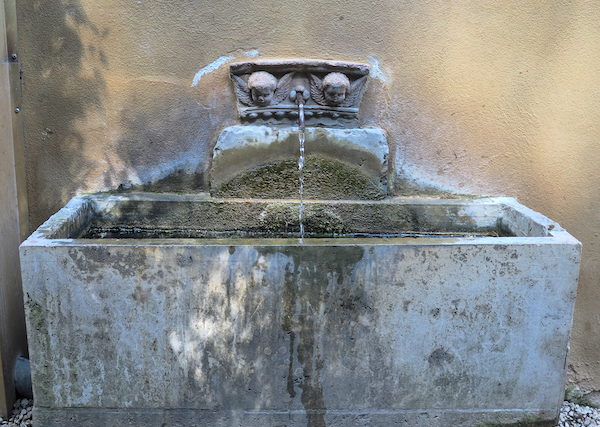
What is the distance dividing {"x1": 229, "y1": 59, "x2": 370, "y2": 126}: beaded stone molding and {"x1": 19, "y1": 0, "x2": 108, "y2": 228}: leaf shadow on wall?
639 mm

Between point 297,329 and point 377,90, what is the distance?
1.16 m

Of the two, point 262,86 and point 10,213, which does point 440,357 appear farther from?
point 10,213

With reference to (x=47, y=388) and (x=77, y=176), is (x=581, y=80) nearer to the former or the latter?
(x=77, y=176)

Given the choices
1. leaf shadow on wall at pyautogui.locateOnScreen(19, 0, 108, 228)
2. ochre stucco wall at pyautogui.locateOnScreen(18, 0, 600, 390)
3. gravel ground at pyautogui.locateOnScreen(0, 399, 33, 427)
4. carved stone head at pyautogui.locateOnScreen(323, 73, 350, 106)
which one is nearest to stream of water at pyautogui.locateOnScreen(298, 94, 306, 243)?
carved stone head at pyautogui.locateOnScreen(323, 73, 350, 106)

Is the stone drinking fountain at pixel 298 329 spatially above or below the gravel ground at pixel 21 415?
above

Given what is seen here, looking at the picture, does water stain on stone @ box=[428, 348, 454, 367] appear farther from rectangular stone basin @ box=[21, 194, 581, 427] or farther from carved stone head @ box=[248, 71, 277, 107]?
carved stone head @ box=[248, 71, 277, 107]

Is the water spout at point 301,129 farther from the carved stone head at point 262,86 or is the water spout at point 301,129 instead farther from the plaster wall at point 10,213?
the plaster wall at point 10,213

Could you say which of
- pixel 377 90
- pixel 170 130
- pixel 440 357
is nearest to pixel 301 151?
pixel 377 90

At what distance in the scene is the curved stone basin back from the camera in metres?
2.30

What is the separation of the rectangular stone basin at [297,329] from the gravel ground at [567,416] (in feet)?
1.17

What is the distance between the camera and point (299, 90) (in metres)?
2.31

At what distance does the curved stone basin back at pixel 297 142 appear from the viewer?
7.54 ft

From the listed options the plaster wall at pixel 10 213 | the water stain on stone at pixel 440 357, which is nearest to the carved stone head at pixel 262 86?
the plaster wall at pixel 10 213

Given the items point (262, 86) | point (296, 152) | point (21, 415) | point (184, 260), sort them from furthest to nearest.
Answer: point (296, 152)
point (262, 86)
point (21, 415)
point (184, 260)
